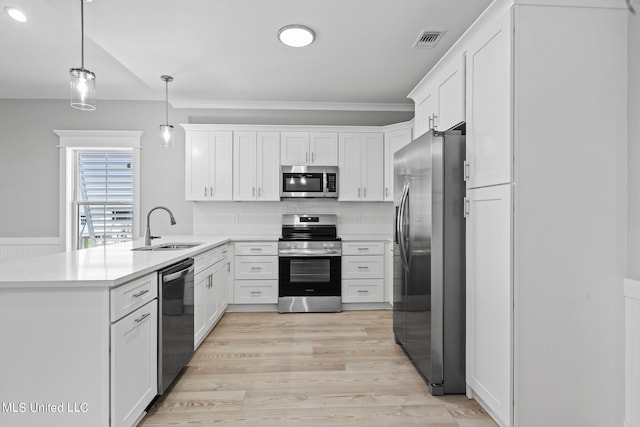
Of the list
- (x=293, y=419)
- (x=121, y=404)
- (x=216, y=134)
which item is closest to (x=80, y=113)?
(x=216, y=134)

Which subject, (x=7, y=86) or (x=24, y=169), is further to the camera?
(x=24, y=169)

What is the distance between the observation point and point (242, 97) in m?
4.35

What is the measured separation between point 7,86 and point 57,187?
128 centimetres

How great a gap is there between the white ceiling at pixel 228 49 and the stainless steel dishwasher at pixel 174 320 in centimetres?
186

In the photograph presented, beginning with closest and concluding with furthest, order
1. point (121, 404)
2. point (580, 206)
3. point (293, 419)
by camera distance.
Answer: point (121, 404) < point (580, 206) < point (293, 419)

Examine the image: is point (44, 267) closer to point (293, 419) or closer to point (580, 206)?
point (293, 419)

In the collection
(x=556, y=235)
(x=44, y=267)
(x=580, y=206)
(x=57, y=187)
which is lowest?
(x=44, y=267)

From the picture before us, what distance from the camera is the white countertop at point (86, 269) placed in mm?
1494

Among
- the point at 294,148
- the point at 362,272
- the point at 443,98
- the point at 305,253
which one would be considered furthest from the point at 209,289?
the point at 443,98

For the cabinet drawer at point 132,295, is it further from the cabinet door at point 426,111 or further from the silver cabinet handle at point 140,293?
the cabinet door at point 426,111

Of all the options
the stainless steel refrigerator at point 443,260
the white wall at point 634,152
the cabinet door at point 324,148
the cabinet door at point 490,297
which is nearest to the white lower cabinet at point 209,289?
the cabinet door at point 324,148

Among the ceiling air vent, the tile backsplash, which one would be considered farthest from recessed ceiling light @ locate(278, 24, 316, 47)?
the tile backsplash

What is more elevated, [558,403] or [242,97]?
[242,97]

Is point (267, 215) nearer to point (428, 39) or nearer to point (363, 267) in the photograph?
point (363, 267)
